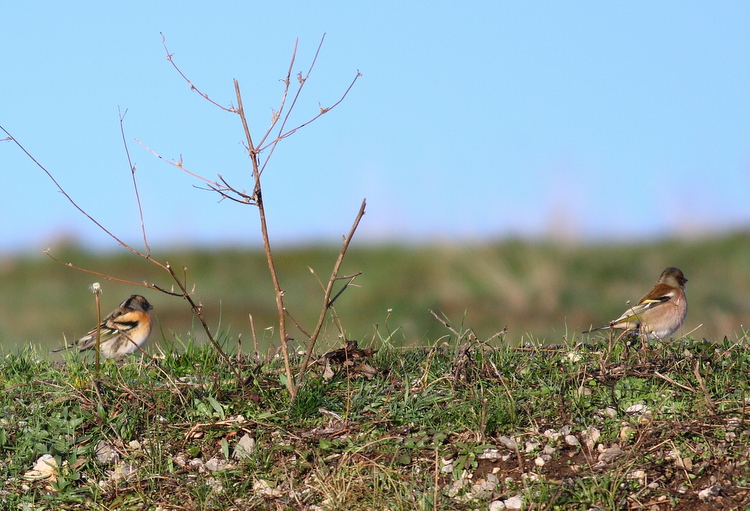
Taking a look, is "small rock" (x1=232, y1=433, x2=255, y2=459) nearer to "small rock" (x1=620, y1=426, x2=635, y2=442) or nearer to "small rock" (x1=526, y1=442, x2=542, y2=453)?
"small rock" (x1=526, y1=442, x2=542, y2=453)

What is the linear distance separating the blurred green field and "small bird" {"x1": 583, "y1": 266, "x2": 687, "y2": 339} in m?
7.02

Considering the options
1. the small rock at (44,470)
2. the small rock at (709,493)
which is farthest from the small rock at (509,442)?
the small rock at (44,470)

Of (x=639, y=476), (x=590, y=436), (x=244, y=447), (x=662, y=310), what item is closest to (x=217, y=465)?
(x=244, y=447)

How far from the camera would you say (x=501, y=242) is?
1834 cm

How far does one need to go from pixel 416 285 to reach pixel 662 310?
10.2 meters

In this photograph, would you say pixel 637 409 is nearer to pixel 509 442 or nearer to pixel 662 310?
pixel 509 442

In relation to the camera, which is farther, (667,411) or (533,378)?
(533,378)

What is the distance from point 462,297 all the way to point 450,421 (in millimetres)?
11893

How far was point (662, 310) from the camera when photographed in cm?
Answer: 683

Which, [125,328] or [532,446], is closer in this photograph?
[532,446]

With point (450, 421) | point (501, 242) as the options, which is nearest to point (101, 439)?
point (450, 421)

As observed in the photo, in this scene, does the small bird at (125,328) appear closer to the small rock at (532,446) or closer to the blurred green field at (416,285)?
the small rock at (532,446)

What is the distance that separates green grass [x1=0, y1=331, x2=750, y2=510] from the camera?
3.93m

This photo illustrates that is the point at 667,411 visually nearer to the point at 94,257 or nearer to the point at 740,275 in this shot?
the point at 740,275
